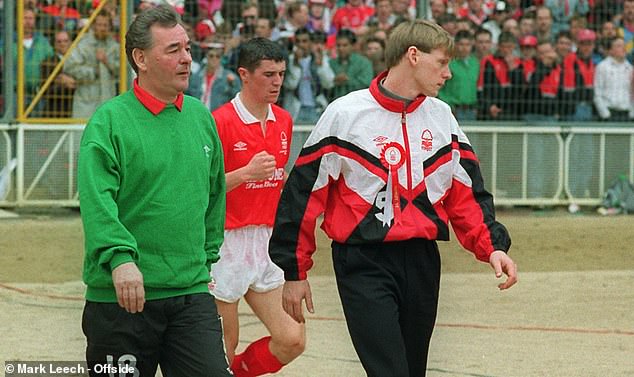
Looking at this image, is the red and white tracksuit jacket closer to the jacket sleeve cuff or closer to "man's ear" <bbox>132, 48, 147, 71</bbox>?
"man's ear" <bbox>132, 48, 147, 71</bbox>

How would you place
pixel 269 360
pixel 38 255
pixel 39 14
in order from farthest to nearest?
pixel 39 14
pixel 38 255
pixel 269 360

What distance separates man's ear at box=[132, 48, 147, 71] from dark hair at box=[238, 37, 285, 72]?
208 cm

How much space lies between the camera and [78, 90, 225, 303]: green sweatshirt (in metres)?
4.97

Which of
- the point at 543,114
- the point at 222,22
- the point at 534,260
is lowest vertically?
the point at 534,260

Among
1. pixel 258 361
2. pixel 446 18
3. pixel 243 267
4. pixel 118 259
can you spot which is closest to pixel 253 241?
pixel 243 267

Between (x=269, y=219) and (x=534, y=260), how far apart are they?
6256mm

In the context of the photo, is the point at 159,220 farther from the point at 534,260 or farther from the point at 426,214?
the point at 534,260

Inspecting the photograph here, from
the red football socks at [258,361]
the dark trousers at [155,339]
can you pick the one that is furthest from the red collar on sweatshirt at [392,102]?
the red football socks at [258,361]

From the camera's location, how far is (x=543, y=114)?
54.7ft

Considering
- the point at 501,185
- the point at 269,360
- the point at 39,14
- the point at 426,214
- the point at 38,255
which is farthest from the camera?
the point at 501,185

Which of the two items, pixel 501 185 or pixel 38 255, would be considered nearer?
pixel 38 255

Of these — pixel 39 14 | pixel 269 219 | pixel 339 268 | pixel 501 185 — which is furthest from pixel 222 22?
pixel 339 268

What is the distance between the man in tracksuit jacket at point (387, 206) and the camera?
5.57 meters

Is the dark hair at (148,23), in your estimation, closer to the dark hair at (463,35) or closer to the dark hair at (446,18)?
the dark hair at (463,35)
